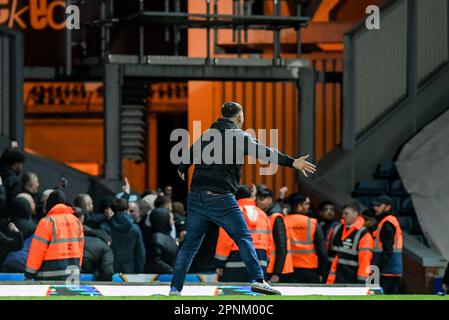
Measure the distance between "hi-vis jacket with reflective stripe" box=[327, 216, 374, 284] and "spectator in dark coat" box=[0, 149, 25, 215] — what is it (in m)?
4.08

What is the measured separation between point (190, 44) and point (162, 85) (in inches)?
98.0

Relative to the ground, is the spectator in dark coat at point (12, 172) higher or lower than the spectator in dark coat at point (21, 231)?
higher

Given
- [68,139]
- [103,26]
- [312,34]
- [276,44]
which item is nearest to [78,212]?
[103,26]

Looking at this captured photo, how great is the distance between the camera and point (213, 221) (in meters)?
14.6

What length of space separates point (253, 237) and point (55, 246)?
8.73ft

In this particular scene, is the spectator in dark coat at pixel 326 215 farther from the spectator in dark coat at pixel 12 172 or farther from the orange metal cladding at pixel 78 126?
the orange metal cladding at pixel 78 126

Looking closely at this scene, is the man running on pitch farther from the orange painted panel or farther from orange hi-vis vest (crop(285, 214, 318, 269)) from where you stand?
the orange painted panel

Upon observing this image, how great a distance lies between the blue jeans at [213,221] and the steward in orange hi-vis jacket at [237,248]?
9.05ft

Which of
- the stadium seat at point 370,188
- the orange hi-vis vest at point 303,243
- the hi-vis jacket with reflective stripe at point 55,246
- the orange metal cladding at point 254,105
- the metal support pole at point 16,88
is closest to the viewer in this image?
the hi-vis jacket with reflective stripe at point 55,246

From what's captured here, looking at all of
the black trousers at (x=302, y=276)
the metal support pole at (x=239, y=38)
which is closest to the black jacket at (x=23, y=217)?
the black trousers at (x=302, y=276)

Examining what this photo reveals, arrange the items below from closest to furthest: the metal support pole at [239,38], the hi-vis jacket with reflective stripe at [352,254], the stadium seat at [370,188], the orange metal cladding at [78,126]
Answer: the hi-vis jacket with reflective stripe at [352,254] < the stadium seat at [370,188] < the metal support pole at [239,38] < the orange metal cladding at [78,126]

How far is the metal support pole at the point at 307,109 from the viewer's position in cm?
2530

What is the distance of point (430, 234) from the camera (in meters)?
23.2

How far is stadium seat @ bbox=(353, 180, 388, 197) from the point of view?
79.8 feet
